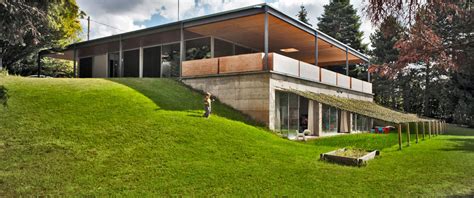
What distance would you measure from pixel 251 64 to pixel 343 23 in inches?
1269

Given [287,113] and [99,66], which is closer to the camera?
[287,113]

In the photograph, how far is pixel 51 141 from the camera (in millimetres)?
8805

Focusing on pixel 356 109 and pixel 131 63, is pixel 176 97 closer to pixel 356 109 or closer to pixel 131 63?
pixel 356 109

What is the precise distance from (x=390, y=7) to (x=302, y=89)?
1113 cm

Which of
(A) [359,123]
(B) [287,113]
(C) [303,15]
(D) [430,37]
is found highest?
(C) [303,15]

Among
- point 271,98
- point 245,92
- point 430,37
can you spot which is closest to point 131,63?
point 245,92

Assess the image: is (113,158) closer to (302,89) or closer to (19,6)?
(19,6)

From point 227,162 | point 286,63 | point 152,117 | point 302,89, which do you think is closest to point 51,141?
point 152,117

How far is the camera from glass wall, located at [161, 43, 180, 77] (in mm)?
19812

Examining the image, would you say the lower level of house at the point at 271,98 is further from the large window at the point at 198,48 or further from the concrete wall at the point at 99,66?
the concrete wall at the point at 99,66

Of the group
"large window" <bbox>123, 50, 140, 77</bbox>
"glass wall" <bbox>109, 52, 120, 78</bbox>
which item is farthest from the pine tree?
"glass wall" <bbox>109, 52, 120, 78</bbox>

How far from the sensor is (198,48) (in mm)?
19875

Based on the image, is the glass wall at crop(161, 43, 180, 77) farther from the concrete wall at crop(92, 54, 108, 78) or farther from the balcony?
the concrete wall at crop(92, 54, 108, 78)

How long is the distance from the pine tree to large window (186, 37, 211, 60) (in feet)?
86.5
